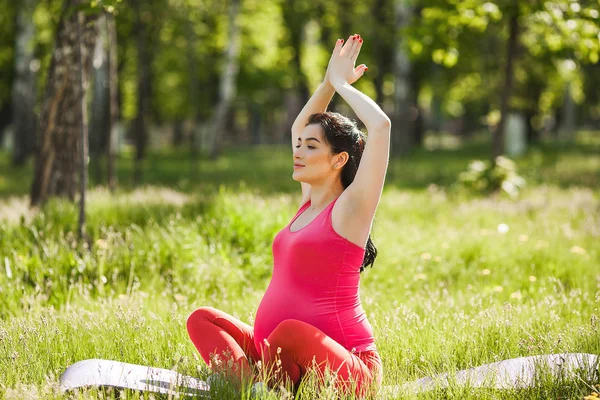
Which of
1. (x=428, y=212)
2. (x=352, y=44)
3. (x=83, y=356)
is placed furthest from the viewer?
(x=428, y=212)

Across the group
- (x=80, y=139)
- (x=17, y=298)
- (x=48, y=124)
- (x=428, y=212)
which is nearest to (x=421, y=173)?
(x=428, y=212)

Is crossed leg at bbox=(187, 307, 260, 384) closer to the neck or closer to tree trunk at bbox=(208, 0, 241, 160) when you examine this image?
the neck

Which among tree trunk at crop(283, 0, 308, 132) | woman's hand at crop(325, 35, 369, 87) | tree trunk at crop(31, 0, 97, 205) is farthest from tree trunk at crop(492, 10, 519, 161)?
tree trunk at crop(283, 0, 308, 132)

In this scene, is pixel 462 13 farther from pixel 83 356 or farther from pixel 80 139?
pixel 83 356

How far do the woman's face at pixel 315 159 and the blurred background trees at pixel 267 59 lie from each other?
2.67m

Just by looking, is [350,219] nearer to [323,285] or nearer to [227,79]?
[323,285]

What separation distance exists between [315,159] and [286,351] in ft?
3.06

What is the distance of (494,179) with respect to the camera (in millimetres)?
11453

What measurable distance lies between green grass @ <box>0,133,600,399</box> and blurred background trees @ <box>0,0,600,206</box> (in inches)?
81.6

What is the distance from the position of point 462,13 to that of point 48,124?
20.7ft

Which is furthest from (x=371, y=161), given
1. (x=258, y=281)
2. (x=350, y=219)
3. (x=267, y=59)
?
(x=267, y=59)

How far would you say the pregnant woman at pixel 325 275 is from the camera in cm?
313

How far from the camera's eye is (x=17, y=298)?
5039 millimetres

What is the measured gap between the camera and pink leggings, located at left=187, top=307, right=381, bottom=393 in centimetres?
307
